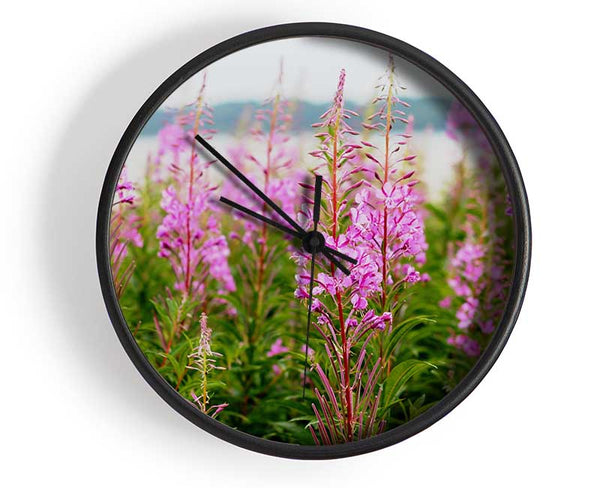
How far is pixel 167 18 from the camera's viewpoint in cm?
105

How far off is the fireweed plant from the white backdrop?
0.06 meters

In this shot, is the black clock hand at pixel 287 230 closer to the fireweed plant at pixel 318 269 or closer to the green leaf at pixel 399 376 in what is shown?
the fireweed plant at pixel 318 269

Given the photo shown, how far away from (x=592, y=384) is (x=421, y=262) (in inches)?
11.9

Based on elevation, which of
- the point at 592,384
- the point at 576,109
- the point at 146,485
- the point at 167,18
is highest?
the point at 167,18

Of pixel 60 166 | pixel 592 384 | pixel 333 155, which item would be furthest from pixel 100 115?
pixel 592 384

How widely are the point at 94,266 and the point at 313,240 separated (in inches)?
12.4

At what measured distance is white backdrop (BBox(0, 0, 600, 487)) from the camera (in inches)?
41.3

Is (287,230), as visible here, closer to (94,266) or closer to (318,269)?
(318,269)

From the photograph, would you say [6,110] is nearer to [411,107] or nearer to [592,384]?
[411,107]

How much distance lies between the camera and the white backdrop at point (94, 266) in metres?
1.05

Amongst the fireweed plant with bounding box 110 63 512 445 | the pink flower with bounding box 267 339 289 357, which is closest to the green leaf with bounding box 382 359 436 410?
the fireweed plant with bounding box 110 63 512 445

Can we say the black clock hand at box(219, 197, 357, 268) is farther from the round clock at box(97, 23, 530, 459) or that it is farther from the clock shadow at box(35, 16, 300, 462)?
the clock shadow at box(35, 16, 300, 462)

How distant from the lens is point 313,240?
1.02 m

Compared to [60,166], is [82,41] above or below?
above
